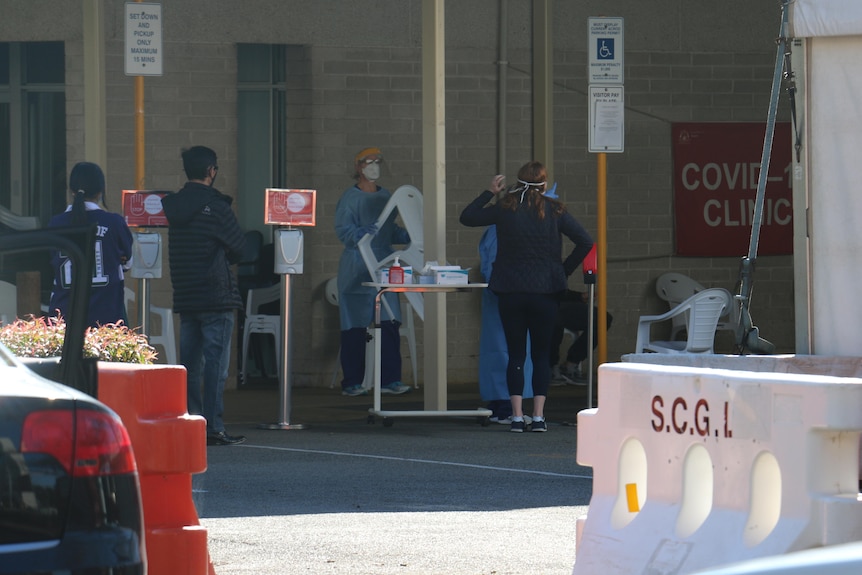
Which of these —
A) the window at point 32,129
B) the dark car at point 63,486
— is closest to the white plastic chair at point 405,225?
the window at point 32,129

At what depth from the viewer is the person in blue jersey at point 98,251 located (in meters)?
9.73

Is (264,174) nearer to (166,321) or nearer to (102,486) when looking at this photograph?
(166,321)

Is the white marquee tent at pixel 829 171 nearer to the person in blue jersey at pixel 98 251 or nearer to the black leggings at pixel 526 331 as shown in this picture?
the black leggings at pixel 526 331

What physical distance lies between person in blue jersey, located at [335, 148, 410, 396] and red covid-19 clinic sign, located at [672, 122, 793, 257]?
10.7 ft

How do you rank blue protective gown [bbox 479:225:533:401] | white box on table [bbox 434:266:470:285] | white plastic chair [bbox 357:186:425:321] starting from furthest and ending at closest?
white plastic chair [bbox 357:186:425:321] < blue protective gown [bbox 479:225:533:401] < white box on table [bbox 434:266:470:285]

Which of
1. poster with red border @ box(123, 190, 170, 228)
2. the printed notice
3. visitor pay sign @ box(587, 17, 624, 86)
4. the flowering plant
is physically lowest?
the flowering plant

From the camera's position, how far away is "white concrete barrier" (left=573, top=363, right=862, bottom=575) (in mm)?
4809

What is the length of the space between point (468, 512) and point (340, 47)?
787 centimetres

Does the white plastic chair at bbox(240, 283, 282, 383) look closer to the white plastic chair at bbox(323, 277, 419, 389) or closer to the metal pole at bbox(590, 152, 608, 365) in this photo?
the white plastic chair at bbox(323, 277, 419, 389)

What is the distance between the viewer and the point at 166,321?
44.8 ft

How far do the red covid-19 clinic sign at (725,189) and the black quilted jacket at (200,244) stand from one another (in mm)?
6646

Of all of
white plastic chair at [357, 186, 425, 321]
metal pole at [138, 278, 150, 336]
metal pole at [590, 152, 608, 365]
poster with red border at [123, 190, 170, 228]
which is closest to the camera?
poster with red border at [123, 190, 170, 228]

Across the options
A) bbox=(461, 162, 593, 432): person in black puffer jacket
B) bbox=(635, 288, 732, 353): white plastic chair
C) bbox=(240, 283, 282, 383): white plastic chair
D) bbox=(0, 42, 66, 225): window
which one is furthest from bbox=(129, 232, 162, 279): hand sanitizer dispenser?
bbox=(0, 42, 66, 225): window

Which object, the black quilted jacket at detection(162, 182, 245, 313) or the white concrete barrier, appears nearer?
the white concrete barrier
